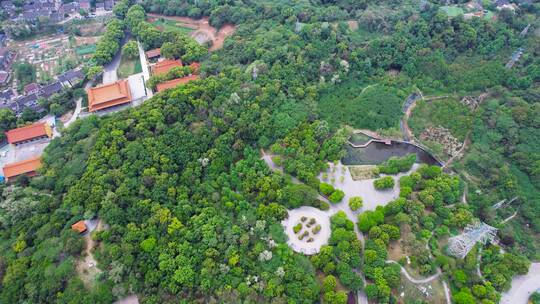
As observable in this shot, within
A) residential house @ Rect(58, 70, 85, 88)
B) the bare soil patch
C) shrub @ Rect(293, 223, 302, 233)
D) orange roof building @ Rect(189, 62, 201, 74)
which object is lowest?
shrub @ Rect(293, 223, 302, 233)

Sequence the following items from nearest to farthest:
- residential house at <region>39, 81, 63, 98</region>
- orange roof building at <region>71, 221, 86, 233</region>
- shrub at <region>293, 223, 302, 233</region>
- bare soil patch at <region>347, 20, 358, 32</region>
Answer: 1. orange roof building at <region>71, 221, 86, 233</region>
2. shrub at <region>293, 223, 302, 233</region>
3. residential house at <region>39, 81, 63, 98</region>
4. bare soil patch at <region>347, 20, 358, 32</region>

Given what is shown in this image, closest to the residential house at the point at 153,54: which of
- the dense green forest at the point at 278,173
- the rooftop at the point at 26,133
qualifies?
the dense green forest at the point at 278,173

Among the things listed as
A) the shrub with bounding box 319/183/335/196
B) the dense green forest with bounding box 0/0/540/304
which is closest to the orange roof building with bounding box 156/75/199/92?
the dense green forest with bounding box 0/0/540/304

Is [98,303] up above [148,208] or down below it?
below

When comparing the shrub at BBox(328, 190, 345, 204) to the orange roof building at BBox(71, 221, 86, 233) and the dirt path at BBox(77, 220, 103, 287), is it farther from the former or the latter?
the orange roof building at BBox(71, 221, 86, 233)

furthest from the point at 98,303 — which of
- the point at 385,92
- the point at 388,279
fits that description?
the point at 385,92

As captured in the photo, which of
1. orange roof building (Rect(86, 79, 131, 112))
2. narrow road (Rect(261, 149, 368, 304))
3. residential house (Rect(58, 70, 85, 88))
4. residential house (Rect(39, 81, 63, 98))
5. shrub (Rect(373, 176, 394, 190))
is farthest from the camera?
residential house (Rect(58, 70, 85, 88))

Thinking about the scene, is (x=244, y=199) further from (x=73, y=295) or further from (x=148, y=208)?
(x=73, y=295)
